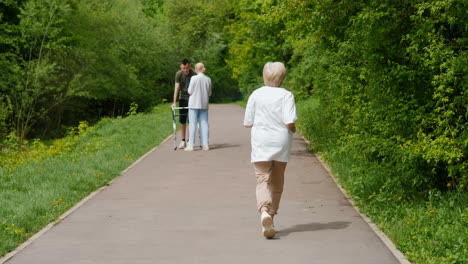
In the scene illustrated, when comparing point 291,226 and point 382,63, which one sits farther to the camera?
point 382,63

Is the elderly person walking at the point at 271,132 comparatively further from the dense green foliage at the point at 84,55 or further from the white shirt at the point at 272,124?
the dense green foliage at the point at 84,55

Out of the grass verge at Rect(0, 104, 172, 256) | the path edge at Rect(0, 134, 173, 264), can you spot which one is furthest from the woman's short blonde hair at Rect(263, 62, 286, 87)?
the grass verge at Rect(0, 104, 172, 256)

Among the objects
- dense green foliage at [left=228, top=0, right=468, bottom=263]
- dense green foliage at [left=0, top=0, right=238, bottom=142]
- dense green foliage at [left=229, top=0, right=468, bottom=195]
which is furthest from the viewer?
dense green foliage at [left=0, top=0, right=238, bottom=142]

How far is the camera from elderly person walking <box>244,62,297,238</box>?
8.06 m

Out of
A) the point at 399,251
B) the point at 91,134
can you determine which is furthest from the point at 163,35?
the point at 399,251

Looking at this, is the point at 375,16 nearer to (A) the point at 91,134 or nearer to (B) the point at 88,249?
(B) the point at 88,249

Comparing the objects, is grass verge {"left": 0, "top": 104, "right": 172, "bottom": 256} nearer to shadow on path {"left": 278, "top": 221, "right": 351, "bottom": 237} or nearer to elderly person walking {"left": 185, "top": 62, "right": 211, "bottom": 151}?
elderly person walking {"left": 185, "top": 62, "right": 211, "bottom": 151}

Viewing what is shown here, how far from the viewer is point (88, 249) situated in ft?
24.3

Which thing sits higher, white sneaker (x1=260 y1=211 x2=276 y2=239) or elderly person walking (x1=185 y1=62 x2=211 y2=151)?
elderly person walking (x1=185 y1=62 x2=211 y2=151)

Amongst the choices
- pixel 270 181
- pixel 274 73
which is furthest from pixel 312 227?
pixel 274 73

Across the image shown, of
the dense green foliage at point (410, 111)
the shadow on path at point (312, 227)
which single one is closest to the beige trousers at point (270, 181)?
the shadow on path at point (312, 227)

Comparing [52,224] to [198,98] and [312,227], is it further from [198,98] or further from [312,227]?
[198,98]

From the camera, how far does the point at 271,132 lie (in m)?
8.13

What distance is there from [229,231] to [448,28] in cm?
346
